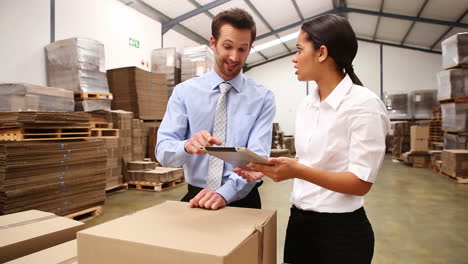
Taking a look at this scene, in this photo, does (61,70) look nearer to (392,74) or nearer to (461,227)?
(461,227)

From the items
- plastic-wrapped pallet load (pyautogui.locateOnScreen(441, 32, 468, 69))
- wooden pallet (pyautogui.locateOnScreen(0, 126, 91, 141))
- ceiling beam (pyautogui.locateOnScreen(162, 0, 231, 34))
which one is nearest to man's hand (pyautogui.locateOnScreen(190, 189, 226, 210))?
wooden pallet (pyautogui.locateOnScreen(0, 126, 91, 141))

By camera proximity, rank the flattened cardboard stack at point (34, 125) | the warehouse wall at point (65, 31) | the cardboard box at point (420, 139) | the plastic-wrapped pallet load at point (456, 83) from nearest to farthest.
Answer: the flattened cardboard stack at point (34, 125), the warehouse wall at point (65, 31), the plastic-wrapped pallet load at point (456, 83), the cardboard box at point (420, 139)

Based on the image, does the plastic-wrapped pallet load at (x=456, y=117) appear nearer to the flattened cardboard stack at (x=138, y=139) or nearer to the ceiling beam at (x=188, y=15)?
the ceiling beam at (x=188, y=15)

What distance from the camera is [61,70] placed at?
6.07 metres

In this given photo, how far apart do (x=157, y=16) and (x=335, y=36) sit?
9.43m

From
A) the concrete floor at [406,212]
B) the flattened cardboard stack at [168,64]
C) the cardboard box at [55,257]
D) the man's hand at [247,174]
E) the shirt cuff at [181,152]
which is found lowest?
the concrete floor at [406,212]

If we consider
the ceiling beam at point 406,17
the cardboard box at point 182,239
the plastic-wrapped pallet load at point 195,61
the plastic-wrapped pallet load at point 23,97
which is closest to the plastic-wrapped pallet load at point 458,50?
the ceiling beam at point 406,17

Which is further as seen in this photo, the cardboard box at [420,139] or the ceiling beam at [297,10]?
the ceiling beam at [297,10]

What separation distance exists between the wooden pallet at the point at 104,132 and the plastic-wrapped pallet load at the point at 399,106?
1168 centimetres

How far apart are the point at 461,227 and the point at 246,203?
4.09m

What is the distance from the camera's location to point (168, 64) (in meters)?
8.84

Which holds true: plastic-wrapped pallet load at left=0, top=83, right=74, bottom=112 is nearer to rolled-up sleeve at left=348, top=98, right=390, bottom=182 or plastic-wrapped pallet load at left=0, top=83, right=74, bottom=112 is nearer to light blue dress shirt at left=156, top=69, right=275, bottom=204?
light blue dress shirt at left=156, top=69, right=275, bottom=204

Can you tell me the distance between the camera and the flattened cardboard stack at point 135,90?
729cm

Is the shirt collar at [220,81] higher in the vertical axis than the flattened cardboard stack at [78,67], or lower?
lower
